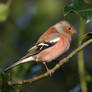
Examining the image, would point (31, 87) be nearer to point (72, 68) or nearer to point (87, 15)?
point (72, 68)

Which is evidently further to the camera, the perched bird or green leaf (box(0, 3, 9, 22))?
the perched bird

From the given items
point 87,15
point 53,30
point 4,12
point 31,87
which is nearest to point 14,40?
point 31,87

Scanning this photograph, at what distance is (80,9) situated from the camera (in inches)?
134

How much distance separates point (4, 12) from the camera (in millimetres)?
4754

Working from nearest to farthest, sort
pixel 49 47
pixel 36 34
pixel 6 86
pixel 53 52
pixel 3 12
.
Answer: pixel 6 86 < pixel 3 12 < pixel 53 52 < pixel 49 47 < pixel 36 34

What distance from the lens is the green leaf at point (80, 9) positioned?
3.34 meters

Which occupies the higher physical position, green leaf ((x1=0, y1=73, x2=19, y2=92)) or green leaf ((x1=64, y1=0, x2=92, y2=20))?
green leaf ((x1=64, y1=0, x2=92, y2=20))

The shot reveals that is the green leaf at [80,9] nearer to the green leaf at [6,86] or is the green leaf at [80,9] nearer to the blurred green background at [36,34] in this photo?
the green leaf at [6,86]

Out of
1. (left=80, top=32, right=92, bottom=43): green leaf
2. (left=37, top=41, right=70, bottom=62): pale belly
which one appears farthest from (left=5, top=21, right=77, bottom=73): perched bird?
(left=80, top=32, right=92, bottom=43): green leaf

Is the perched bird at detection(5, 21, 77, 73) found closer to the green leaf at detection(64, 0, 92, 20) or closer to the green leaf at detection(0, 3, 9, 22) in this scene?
the green leaf at detection(0, 3, 9, 22)

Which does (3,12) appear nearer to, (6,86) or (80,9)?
(80,9)

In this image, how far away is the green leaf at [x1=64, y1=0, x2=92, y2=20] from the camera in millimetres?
3337

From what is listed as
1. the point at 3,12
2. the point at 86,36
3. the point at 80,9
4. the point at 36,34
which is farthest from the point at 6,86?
the point at 36,34

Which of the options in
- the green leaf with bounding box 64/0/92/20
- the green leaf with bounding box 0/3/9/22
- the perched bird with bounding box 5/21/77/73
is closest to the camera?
the green leaf with bounding box 64/0/92/20
